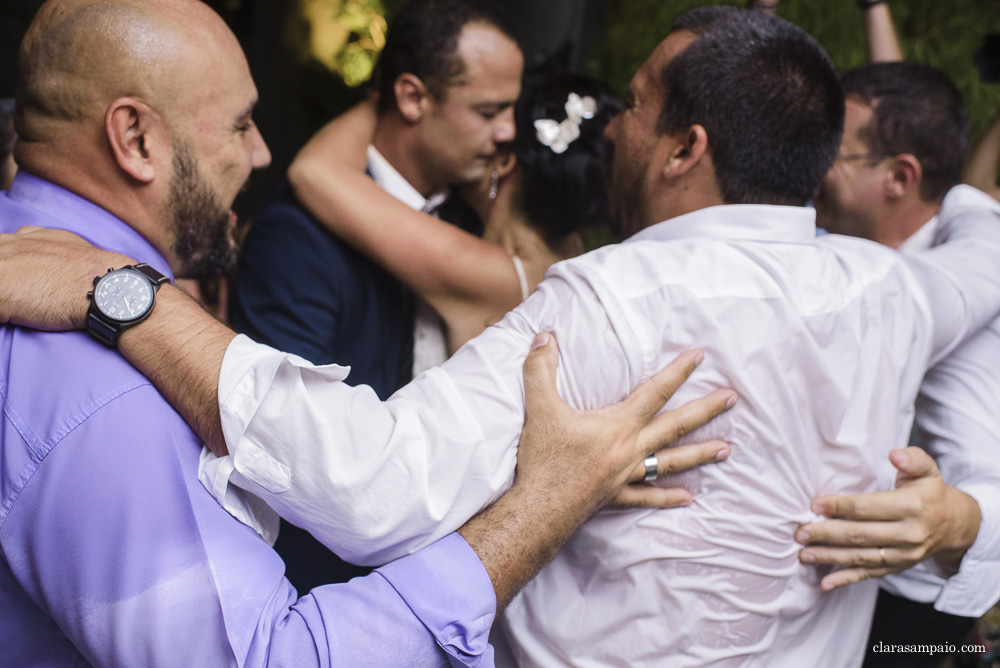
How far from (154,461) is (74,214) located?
1.68 feet

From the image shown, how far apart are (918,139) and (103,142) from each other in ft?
6.84

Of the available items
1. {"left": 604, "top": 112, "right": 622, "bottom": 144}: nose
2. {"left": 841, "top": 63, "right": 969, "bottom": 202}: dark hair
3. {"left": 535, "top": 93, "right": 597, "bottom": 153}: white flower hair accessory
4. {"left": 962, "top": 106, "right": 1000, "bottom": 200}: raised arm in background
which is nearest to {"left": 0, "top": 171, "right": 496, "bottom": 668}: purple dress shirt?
{"left": 604, "top": 112, "right": 622, "bottom": 144}: nose

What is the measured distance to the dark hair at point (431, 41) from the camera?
6.87 feet

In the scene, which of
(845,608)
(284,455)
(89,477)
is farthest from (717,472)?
(89,477)

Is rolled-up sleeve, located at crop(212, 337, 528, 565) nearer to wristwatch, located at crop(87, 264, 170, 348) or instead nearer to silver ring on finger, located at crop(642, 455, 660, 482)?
wristwatch, located at crop(87, 264, 170, 348)

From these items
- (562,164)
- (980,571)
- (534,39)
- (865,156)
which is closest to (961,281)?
(980,571)

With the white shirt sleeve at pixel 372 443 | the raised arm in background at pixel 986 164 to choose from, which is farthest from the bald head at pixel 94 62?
the raised arm in background at pixel 986 164

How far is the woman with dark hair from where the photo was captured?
69.9 inches

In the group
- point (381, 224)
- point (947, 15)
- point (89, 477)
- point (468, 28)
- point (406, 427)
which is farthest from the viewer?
point (947, 15)

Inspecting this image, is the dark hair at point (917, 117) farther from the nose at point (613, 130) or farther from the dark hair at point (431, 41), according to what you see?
the dark hair at point (431, 41)

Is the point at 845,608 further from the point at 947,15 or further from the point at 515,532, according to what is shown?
the point at 947,15

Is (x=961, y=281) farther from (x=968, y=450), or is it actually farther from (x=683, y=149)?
(x=683, y=149)

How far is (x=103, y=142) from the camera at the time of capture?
3.97ft

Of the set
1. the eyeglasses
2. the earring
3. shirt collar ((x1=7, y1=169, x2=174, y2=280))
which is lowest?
the eyeglasses
